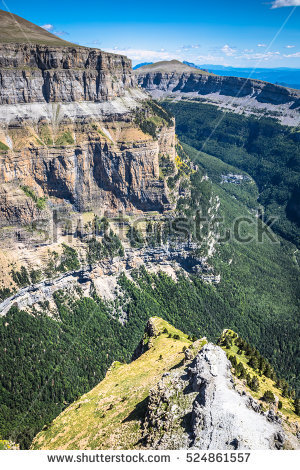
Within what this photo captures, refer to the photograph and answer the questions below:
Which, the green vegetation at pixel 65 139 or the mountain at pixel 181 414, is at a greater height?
the green vegetation at pixel 65 139

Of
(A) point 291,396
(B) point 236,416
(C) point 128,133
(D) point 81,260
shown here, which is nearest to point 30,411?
(D) point 81,260

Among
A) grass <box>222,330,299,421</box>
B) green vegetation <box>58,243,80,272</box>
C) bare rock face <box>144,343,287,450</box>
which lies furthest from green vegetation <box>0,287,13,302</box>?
bare rock face <box>144,343,287,450</box>

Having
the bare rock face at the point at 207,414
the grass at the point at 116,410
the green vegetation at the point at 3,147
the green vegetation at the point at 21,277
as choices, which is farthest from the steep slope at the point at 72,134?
the bare rock face at the point at 207,414

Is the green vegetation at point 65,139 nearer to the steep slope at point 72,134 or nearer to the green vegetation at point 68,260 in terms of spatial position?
the steep slope at point 72,134

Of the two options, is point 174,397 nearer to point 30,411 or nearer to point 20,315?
point 30,411

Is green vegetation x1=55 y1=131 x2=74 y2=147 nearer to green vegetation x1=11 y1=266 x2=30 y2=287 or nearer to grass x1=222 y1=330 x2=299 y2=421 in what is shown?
green vegetation x1=11 y1=266 x2=30 y2=287
